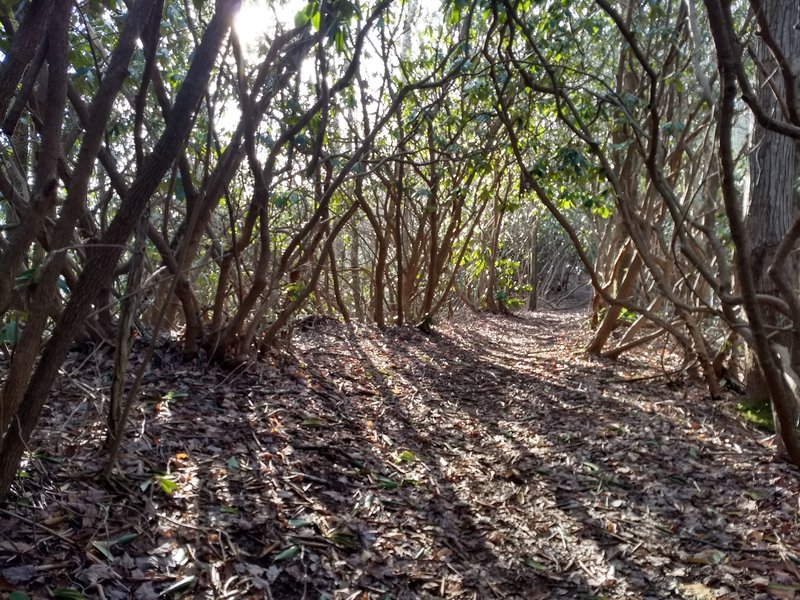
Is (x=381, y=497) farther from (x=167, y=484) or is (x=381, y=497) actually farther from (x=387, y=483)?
(x=167, y=484)

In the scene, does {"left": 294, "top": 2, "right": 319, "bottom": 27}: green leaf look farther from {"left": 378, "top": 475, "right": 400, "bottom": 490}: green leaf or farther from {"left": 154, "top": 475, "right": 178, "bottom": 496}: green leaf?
{"left": 378, "top": 475, "right": 400, "bottom": 490}: green leaf

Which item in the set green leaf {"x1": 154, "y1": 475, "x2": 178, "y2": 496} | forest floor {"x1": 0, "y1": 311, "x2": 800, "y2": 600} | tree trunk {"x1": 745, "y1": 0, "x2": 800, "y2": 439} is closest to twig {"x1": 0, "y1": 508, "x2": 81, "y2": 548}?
forest floor {"x1": 0, "y1": 311, "x2": 800, "y2": 600}

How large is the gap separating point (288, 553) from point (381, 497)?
0.78m

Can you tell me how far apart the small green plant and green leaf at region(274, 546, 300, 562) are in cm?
368

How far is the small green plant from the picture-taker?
4.45 meters

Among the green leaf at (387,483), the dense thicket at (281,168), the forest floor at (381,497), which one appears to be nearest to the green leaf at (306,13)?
the dense thicket at (281,168)

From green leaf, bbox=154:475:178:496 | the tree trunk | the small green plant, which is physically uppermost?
the tree trunk

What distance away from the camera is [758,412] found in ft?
15.0

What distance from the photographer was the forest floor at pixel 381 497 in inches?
90.5

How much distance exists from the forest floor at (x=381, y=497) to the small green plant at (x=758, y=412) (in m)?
0.10

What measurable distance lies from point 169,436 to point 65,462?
0.63 m

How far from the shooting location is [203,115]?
5.20 meters

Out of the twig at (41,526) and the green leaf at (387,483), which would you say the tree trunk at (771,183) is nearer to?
the green leaf at (387,483)

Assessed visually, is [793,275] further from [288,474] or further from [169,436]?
[169,436]
